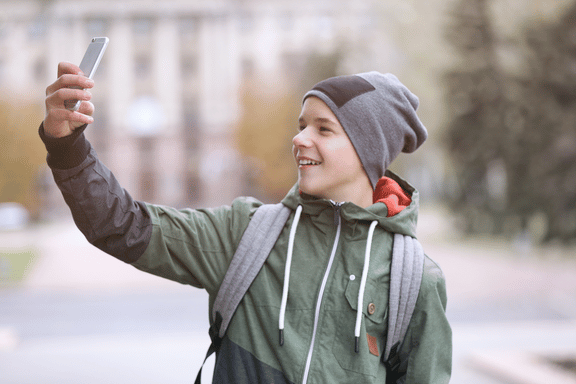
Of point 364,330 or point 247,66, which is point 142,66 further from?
point 364,330

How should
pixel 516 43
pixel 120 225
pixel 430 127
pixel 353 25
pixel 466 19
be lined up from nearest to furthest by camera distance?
pixel 120 225 < pixel 516 43 < pixel 466 19 < pixel 430 127 < pixel 353 25

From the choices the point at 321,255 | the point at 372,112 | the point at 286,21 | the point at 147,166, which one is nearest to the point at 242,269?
the point at 321,255

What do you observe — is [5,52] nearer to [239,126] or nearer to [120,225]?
[239,126]

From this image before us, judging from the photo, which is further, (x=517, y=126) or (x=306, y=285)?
(x=517, y=126)

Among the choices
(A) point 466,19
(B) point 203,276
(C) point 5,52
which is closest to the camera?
(B) point 203,276

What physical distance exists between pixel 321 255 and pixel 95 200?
2.15 ft

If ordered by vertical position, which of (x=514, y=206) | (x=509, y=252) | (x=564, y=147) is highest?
(x=564, y=147)

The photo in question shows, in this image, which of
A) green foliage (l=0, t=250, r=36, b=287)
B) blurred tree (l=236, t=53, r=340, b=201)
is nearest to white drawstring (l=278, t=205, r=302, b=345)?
green foliage (l=0, t=250, r=36, b=287)

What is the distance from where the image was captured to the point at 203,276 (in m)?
1.87

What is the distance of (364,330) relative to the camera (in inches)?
70.2

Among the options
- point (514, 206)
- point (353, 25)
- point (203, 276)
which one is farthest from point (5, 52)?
point (203, 276)

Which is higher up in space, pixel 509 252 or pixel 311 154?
pixel 311 154

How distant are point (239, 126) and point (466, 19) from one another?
84.6ft

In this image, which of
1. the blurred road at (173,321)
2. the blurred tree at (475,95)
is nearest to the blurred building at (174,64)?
the blurred tree at (475,95)
